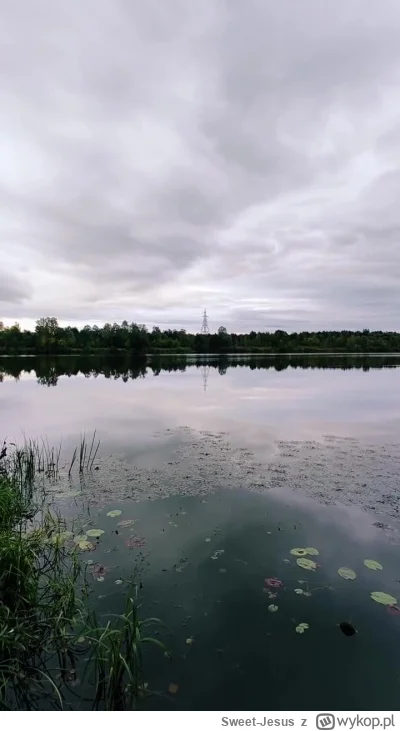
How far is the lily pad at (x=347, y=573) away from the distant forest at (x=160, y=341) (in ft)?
310

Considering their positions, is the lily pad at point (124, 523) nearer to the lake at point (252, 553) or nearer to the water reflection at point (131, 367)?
the lake at point (252, 553)

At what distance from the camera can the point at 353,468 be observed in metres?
9.49

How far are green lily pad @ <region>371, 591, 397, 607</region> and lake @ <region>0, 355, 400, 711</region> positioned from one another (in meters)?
0.04

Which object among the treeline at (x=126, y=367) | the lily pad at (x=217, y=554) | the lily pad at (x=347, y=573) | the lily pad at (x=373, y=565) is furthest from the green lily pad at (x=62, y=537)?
the treeline at (x=126, y=367)

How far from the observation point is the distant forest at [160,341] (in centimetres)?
9388

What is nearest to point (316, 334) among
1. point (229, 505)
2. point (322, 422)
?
point (322, 422)

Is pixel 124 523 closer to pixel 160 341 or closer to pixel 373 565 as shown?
pixel 373 565

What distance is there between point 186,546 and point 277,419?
37.1 feet

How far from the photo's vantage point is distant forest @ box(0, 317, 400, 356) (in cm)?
9388

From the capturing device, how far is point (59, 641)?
356cm

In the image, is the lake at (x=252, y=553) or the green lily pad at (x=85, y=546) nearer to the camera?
the lake at (x=252, y=553)

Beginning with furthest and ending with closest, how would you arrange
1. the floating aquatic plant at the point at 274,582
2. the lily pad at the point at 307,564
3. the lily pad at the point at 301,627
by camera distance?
1. the lily pad at the point at 307,564
2. the floating aquatic plant at the point at 274,582
3. the lily pad at the point at 301,627

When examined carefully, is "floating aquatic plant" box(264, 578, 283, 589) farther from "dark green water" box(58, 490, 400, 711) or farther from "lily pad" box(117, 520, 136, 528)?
"lily pad" box(117, 520, 136, 528)

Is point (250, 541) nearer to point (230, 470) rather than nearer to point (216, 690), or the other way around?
point (216, 690)
